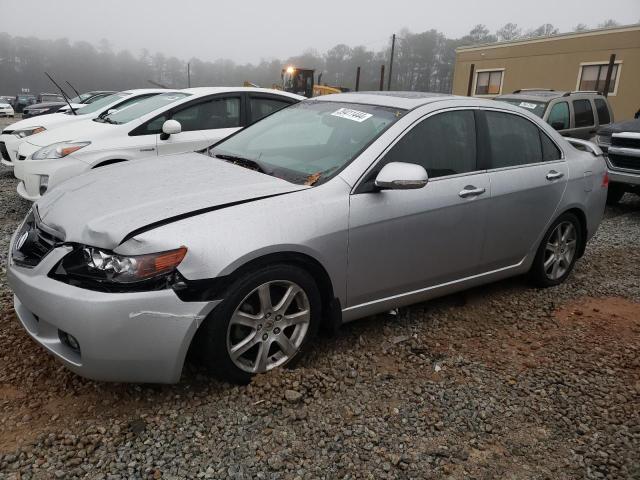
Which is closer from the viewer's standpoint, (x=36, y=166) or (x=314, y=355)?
(x=314, y=355)

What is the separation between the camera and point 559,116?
8945 mm

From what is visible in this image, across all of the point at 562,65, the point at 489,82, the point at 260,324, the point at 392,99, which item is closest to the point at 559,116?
the point at 392,99

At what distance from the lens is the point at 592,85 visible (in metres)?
26.8

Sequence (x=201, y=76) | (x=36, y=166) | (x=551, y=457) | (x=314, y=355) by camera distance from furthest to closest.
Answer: (x=201, y=76) → (x=36, y=166) → (x=314, y=355) → (x=551, y=457)

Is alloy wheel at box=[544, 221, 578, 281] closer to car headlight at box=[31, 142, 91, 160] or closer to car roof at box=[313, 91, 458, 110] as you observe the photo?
car roof at box=[313, 91, 458, 110]

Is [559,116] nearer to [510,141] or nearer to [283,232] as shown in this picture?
[510,141]

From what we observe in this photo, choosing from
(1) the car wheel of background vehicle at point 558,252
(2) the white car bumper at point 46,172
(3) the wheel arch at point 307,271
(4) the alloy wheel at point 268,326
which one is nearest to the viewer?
(3) the wheel arch at point 307,271

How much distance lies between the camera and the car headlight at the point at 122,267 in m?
2.32

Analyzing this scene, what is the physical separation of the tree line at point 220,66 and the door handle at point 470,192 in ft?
173

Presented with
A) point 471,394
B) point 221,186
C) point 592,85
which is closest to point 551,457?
point 471,394

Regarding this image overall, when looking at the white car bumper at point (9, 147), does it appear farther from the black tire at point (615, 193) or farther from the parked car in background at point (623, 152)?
the black tire at point (615, 193)

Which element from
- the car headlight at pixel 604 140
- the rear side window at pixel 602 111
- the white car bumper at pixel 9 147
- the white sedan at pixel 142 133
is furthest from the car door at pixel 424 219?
the rear side window at pixel 602 111

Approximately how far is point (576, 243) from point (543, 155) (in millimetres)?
965

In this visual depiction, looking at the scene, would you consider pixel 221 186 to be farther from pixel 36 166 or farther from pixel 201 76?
pixel 201 76
